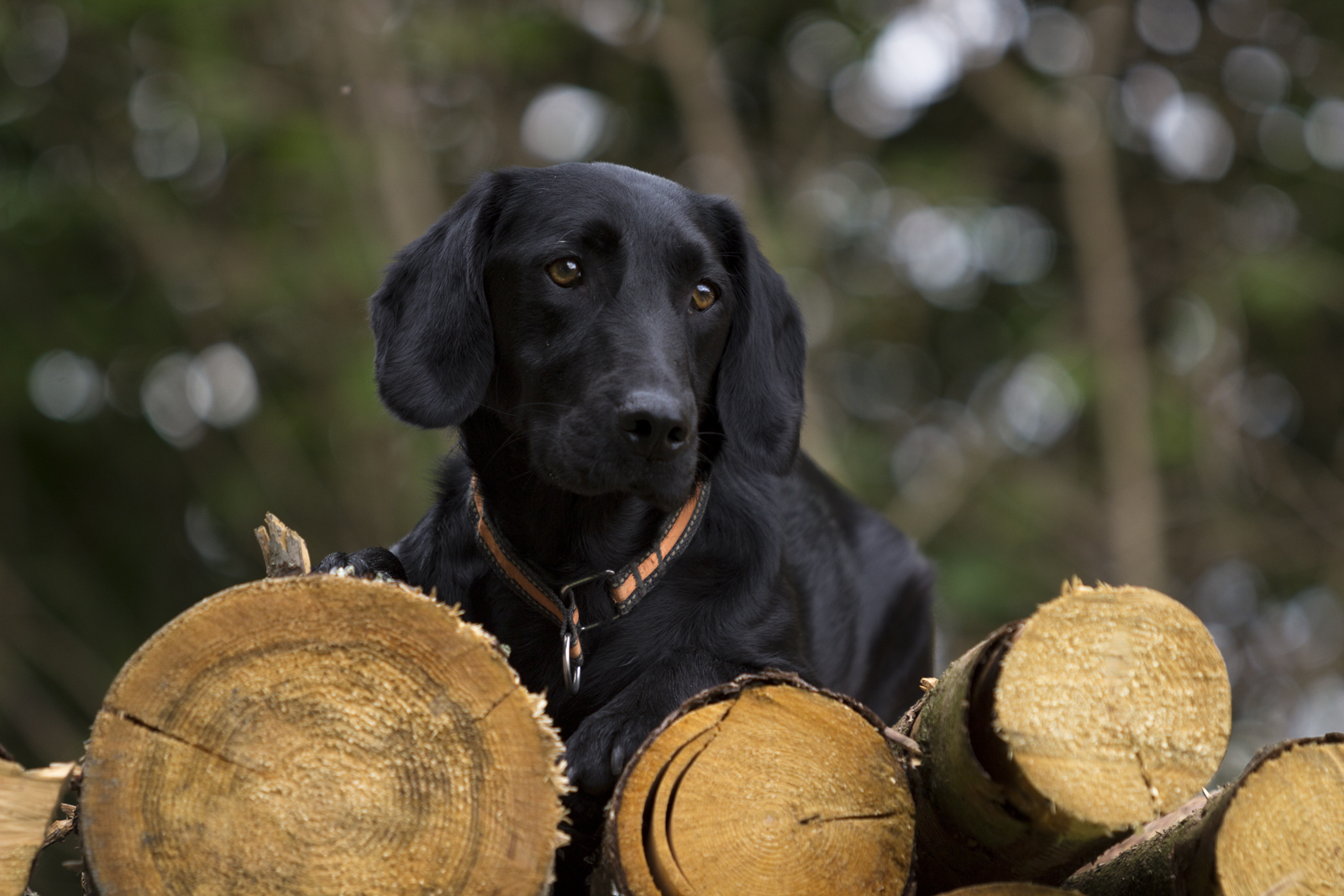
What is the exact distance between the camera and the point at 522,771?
190 cm

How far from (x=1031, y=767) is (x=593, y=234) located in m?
1.63

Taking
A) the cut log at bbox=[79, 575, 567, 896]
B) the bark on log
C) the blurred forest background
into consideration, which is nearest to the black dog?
the cut log at bbox=[79, 575, 567, 896]

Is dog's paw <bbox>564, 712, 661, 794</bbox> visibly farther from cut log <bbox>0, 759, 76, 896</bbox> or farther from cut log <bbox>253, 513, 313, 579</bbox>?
cut log <bbox>0, 759, 76, 896</bbox>

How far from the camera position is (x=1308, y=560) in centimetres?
1008

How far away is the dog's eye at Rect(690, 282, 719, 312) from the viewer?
119 inches

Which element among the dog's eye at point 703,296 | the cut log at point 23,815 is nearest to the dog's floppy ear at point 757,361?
the dog's eye at point 703,296

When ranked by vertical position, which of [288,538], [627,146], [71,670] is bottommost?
[71,670]

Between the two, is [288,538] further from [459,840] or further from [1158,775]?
[1158,775]

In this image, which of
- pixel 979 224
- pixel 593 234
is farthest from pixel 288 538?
pixel 979 224

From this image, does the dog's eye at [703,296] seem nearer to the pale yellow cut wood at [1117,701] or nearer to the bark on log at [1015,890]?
the pale yellow cut wood at [1117,701]

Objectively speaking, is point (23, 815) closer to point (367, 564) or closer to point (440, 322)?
point (367, 564)

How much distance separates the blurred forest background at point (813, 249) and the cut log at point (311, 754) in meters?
6.91

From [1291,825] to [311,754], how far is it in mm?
1518

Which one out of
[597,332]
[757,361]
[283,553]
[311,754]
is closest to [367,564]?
[283,553]
